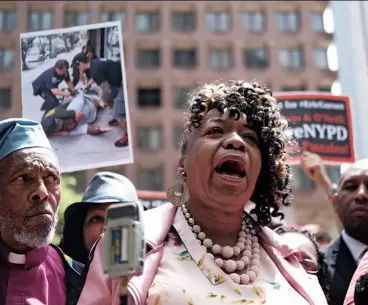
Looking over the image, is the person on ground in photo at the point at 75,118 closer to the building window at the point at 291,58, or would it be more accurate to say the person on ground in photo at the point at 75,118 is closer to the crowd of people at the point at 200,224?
the crowd of people at the point at 200,224

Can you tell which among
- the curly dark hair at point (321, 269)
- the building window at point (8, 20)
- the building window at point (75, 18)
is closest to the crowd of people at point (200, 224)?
the curly dark hair at point (321, 269)

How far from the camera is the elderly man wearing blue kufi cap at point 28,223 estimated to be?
250 cm

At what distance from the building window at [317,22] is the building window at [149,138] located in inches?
389

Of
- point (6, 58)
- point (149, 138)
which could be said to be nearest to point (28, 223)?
point (6, 58)

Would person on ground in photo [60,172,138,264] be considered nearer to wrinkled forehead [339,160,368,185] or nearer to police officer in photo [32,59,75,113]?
police officer in photo [32,59,75,113]

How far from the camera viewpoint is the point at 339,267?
384 centimetres

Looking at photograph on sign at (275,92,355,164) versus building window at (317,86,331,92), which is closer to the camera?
photograph on sign at (275,92,355,164)

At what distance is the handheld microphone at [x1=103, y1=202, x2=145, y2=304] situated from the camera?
1397 mm

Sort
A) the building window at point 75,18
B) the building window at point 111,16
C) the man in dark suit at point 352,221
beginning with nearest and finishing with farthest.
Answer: the man in dark suit at point 352,221 → the building window at point 75,18 → the building window at point 111,16

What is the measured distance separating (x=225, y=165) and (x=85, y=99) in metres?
2.04

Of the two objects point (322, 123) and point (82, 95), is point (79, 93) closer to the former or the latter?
point (82, 95)

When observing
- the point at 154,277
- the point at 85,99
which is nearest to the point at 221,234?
the point at 154,277

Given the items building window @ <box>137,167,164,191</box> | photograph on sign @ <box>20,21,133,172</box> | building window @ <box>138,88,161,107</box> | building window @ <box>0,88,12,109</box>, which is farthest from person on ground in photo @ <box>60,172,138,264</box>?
building window @ <box>138,88,161,107</box>

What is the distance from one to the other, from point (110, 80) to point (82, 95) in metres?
0.23
